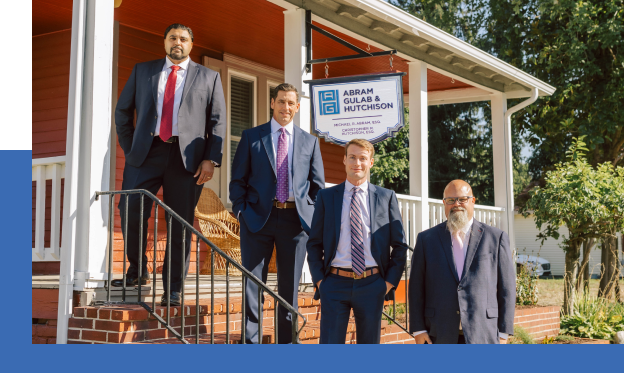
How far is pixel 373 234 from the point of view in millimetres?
3678

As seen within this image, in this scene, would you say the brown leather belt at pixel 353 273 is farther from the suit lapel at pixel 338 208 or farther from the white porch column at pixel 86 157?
the white porch column at pixel 86 157

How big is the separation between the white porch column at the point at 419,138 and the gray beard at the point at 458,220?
4.82 m

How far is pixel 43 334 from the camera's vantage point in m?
4.95

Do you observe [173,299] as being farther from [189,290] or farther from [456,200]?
[456,200]

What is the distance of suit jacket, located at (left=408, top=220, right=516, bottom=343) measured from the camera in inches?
137

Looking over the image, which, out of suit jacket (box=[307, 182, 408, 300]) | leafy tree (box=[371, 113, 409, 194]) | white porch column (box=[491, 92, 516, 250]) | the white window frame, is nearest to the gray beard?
suit jacket (box=[307, 182, 408, 300])

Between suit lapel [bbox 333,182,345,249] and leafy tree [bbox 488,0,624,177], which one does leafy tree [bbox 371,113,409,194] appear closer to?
leafy tree [bbox 488,0,624,177]

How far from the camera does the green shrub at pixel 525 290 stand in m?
9.45

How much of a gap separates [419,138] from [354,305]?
5.11 metres

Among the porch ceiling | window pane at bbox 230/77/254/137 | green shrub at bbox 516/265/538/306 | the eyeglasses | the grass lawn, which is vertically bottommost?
the grass lawn

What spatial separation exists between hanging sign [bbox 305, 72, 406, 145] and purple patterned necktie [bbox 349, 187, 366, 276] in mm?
2403

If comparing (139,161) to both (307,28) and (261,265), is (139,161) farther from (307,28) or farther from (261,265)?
(307,28)

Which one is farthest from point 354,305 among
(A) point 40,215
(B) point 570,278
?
(B) point 570,278

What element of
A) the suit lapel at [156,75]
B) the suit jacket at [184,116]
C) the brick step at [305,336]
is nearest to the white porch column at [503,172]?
the brick step at [305,336]
